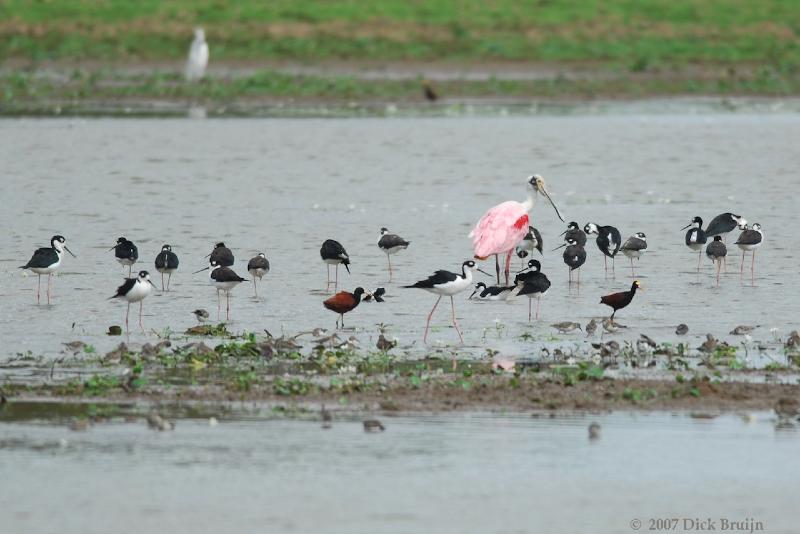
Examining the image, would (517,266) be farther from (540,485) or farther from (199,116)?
(199,116)

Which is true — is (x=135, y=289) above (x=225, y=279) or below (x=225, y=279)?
below

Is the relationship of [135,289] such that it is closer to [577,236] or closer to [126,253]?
[126,253]

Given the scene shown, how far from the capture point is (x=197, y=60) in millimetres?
44062

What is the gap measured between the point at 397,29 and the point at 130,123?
13.7m

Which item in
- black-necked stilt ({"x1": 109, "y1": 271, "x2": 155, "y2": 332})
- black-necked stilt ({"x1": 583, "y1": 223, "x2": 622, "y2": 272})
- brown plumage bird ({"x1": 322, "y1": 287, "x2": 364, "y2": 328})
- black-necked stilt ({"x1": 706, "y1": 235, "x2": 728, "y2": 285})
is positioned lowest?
brown plumage bird ({"x1": 322, "y1": 287, "x2": 364, "y2": 328})

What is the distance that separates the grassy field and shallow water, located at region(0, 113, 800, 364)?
8.00 m

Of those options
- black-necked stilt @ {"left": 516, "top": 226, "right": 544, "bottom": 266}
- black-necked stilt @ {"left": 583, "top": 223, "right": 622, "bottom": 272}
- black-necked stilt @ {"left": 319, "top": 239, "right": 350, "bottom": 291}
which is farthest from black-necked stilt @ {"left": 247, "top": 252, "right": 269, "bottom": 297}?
black-necked stilt @ {"left": 583, "top": 223, "right": 622, "bottom": 272}

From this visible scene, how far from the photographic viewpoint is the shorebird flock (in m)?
14.9

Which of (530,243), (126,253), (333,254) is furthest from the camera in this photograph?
(530,243)

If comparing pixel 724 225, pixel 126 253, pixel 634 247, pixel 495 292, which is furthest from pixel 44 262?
pixel 724 225

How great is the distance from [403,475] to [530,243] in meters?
9.15

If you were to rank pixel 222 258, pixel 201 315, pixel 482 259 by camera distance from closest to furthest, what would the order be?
1. pixel 201 315
2. pixel 222 258
3. pixel 482 259

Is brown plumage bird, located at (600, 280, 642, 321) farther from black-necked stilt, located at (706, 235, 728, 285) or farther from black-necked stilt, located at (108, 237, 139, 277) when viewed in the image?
black-necked stilt, located at (108, 237, 139, 277)

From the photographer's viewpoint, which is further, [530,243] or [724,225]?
[724,225]
